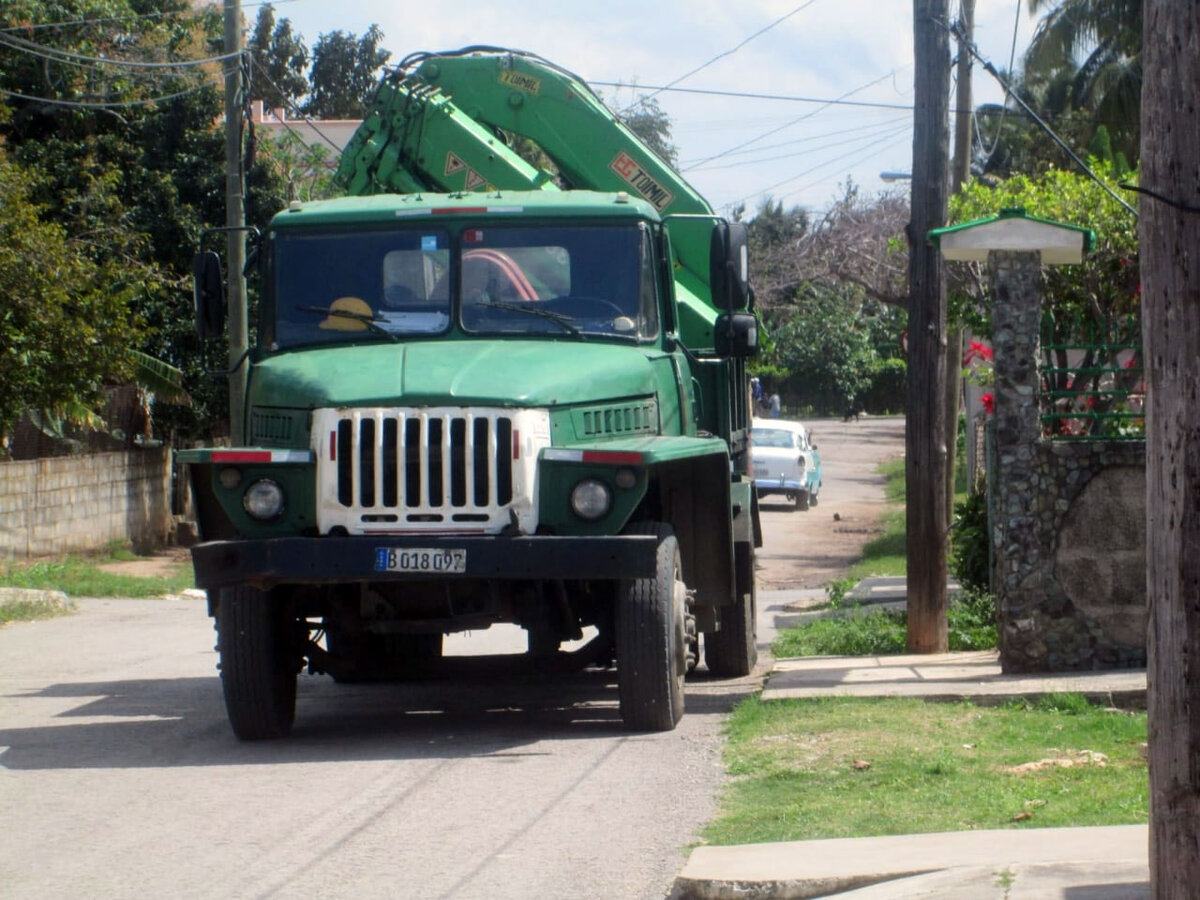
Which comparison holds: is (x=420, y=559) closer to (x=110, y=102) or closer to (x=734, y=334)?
(x=734, y=334)

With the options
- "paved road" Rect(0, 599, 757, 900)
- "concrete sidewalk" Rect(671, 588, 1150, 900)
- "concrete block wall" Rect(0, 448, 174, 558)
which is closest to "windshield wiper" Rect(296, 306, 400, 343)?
"paved road" Rect(0, 599, 757, 900)

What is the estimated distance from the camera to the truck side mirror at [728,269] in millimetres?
9508

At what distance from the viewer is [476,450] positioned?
8195 millimetres

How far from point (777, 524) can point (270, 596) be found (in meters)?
21.1

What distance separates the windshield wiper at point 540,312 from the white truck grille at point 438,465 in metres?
1.09

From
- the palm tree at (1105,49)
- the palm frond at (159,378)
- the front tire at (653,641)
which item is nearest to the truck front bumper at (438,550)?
the front tire at (653,641)

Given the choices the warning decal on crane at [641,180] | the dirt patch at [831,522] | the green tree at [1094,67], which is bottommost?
the dirt patch at [831,522]

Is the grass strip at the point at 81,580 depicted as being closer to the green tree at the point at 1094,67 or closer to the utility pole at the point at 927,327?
the utility pole at the point at 927,327

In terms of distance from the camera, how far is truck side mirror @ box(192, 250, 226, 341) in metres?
9.75

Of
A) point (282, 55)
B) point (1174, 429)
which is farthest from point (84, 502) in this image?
point (282, 55)

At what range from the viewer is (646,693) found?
8.48 m

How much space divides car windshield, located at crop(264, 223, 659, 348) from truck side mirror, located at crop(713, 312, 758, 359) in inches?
22.8

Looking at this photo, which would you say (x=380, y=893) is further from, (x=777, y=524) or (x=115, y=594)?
(x=777, y=524)

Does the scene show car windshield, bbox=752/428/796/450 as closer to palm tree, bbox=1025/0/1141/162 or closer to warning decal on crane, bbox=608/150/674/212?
palm tree, bbox=1025/0/1141/162
